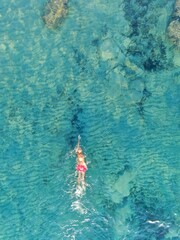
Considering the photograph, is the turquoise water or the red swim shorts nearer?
the red swim shorts

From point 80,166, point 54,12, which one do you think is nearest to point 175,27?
point 54,12

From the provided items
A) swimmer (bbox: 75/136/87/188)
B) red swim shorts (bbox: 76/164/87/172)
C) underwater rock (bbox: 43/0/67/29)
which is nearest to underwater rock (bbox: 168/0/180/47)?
underwater rock (bbox: 43/0/67/29)

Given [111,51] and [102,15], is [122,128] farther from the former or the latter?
[102,15]

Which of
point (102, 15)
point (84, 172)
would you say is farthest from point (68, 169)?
point (102, 15)

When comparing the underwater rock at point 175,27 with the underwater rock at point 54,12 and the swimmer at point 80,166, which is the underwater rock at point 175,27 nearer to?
the underwater rock at point 54,12

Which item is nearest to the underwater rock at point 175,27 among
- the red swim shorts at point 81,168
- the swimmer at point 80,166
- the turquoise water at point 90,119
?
the turquoise water at point 90,119

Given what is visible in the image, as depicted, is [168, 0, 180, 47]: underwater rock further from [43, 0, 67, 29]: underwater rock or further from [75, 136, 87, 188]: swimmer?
[75, 136, 87, 188]: swimmer
